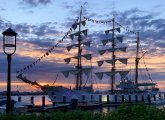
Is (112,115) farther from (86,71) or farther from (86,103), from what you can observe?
(86,71)

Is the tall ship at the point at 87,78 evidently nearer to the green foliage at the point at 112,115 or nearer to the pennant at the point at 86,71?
the pennant at the point at 86,71

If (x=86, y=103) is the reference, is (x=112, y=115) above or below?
above

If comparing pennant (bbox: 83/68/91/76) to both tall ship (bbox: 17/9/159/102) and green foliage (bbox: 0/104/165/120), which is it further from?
green foliage (bbox: 0/104/165/120)

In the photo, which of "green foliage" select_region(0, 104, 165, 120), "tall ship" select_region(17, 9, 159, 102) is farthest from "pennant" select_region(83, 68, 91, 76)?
"green foliage" select_region(0, 104, 165, 120)

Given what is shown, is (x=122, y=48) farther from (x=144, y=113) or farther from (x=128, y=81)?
(x=144, y=113)

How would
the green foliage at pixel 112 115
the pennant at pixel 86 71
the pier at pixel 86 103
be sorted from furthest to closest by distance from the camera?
the pennant at pixel 86 71
the pier at pixel 86 103
the green foliage at pixel 112 115

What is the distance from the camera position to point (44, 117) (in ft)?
47.3

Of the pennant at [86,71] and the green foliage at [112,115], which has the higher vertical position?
the pennant at [86,71]

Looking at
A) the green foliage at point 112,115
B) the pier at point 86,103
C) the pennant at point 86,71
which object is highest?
the pennant at point 86,71

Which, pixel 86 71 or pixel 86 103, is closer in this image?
pixel 86 103

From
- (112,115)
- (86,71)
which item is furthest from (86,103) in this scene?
(112,115)

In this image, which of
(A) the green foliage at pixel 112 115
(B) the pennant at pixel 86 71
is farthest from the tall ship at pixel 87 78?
(A) the green foliage at pixel 112 115

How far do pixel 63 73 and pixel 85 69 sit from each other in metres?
8.72

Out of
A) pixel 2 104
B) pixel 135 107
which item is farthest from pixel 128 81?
pixel 135 107
